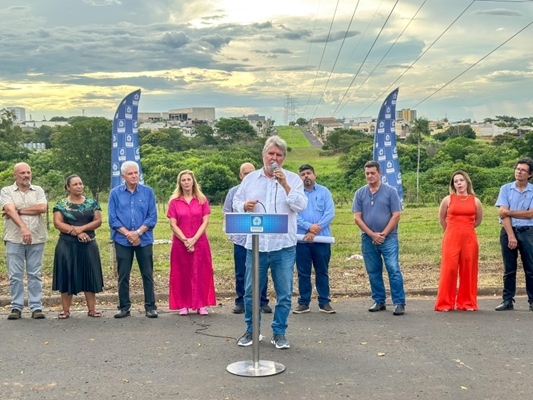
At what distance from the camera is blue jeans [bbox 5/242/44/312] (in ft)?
28.4

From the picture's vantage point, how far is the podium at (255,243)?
581 cm

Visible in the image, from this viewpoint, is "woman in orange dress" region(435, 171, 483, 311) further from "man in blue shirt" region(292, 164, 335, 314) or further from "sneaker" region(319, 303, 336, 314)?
"man in blue shirt" region(292, 164, 335, 314)

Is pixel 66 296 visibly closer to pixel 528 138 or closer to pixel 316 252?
pixel 316 252

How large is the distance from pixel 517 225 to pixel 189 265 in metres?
4.40

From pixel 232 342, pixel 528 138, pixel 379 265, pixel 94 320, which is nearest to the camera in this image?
pixel 232 342

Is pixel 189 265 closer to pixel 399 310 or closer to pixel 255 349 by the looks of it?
pixel 399 310

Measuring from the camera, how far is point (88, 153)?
33.9 m

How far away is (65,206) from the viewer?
28.5 feet

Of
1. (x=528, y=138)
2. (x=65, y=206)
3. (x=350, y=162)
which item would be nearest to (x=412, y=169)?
(x=350, y=162)

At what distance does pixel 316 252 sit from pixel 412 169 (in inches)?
2521

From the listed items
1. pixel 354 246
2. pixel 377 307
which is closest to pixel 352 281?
pixel 377 307

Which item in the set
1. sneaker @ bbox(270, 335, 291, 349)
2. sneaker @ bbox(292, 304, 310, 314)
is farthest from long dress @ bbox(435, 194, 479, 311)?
sneaker @ bbox(270, 335, 291, 349)

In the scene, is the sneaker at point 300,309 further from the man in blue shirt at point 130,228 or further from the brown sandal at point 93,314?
the brown sandal at point 93,314

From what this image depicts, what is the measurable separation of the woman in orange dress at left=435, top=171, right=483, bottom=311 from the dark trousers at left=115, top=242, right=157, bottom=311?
12.3 feet
